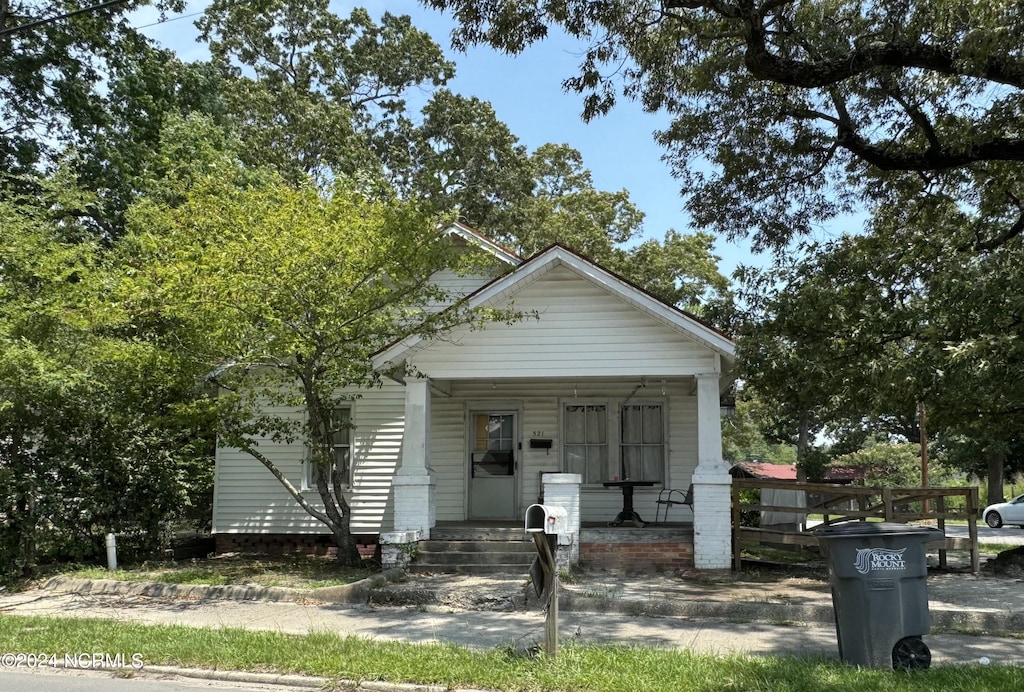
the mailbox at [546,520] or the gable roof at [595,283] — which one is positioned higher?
the gable roof at [595,283]

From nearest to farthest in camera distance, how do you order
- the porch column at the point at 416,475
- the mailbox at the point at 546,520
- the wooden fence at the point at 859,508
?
the mailbox at the point at 546,520 < the wooden fence at the point at 859,508 < the porch column at the point at 416,475

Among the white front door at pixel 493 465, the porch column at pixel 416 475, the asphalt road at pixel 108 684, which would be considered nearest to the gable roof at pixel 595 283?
the porch column at pixel 416 475

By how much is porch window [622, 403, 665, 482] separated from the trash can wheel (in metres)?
8.48

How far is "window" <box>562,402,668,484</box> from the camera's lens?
15000 mm

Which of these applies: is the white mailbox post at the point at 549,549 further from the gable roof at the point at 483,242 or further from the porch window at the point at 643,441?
the gable roof at the point at 483,242

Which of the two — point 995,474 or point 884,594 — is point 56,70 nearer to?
point 884,594

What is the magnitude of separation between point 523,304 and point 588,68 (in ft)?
12.3

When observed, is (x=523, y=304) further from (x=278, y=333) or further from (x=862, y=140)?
(x=862, y=140)

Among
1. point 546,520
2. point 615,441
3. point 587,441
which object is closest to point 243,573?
point 587,441

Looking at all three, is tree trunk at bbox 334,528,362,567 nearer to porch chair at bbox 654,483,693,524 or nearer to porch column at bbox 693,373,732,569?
porch column at bbox 693,373,732,569

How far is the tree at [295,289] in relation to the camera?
10578 millimetres

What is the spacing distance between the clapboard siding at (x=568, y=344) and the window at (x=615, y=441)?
2740 mm

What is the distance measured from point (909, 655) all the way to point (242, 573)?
30.5 feet

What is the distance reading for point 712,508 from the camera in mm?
12047
